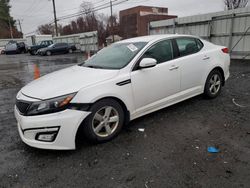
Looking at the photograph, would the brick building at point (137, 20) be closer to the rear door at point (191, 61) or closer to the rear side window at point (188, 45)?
the rear side window at point (188, 45)

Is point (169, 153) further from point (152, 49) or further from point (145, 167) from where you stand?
point (152, 49)

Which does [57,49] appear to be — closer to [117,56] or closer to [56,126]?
[117,56]

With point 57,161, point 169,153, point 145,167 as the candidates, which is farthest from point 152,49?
point 57,161

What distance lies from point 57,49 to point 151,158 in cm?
2334

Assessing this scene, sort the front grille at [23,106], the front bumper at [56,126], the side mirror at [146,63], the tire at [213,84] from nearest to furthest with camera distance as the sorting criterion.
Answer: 1. the front bumper at [56,126]
2. the front grille at [23,106]
3. the side mirror at [146,63]
4. the tire at [213,84]

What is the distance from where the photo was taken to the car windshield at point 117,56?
328 cm

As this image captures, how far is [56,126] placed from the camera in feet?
8.13

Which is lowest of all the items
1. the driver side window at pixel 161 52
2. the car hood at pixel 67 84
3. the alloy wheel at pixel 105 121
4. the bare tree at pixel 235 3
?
the alloy wheel at pixel 105 121

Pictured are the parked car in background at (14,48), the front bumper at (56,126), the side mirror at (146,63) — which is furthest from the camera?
the parked car in background at (14,48)

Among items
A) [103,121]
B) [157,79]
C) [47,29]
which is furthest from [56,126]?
[47,29]

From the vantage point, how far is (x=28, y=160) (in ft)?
8.65

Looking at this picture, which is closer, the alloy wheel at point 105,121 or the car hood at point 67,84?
the car hood at point 67,84

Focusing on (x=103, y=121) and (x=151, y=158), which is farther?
(x=103, y=121)

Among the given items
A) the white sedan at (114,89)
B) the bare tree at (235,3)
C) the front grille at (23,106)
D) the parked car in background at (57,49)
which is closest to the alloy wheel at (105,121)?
the white sedan at (114,89)
